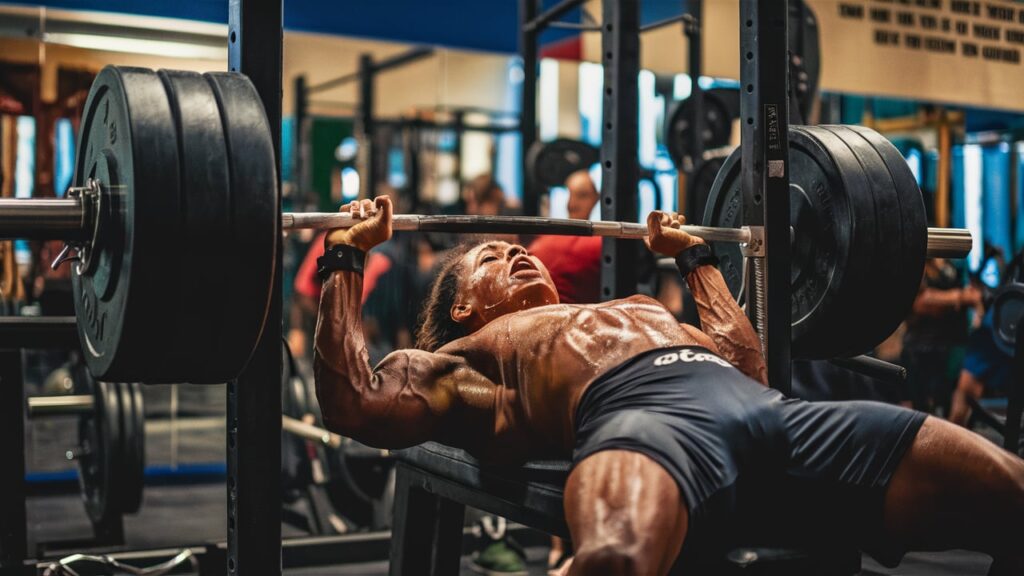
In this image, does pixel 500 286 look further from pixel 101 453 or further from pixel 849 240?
pixel 101 453

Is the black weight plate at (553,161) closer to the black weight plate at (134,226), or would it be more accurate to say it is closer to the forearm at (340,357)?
the forearm at (340,357)

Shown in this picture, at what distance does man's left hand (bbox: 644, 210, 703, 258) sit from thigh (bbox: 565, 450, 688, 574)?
0.79m

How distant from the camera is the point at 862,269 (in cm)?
246

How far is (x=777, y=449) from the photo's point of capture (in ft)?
6.72

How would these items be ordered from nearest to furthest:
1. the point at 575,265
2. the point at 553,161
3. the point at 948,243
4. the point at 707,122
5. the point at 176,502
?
the point at 948,243 → the point at 575,265 → the point at 553,161 → the point at 707,122 → the point at 176,502

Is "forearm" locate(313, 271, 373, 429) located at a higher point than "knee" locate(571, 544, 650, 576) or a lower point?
higher

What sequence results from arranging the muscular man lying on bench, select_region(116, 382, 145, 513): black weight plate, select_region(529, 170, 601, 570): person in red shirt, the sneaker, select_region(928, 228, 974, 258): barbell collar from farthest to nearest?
1. select_region(116, 382, 145, 513): black weight plate
2. select_region(529, 170, 601, 570): person in red shirt
3. the sneaker
4. select_region(928, 228, 974, 258): barbell collar
5. the muscular man lying on bench

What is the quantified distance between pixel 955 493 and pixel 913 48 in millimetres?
4292

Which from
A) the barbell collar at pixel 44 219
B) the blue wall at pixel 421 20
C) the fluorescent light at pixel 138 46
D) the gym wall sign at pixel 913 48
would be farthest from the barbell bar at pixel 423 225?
the fluorescent light at pixel 138 46

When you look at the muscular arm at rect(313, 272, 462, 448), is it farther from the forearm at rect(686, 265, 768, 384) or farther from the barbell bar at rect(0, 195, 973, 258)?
the forearm at rect(686, 265, 768, 384)

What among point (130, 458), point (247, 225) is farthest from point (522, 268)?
point (130, 458)

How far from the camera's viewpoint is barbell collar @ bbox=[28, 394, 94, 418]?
443 centimetres

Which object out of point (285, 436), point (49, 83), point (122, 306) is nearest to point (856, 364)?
point (122, 306)

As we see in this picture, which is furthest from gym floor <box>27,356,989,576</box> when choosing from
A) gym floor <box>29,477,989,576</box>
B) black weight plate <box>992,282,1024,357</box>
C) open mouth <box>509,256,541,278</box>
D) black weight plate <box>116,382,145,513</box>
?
open mouth <box>509,256,541,278</box>
